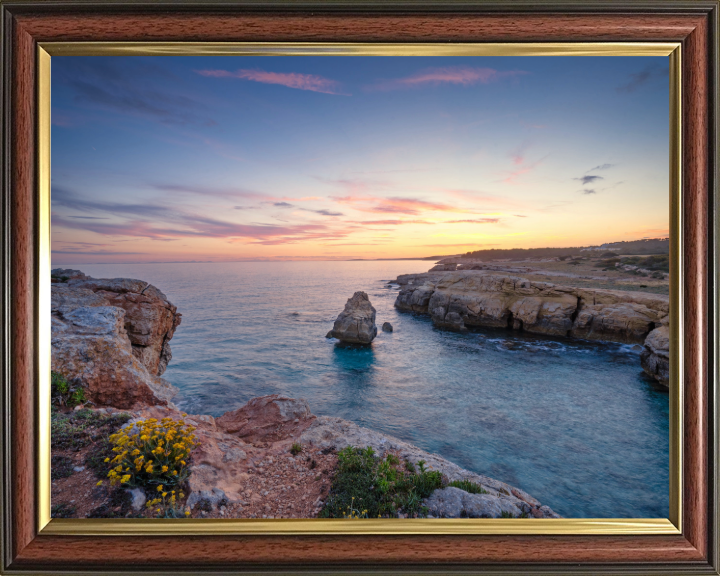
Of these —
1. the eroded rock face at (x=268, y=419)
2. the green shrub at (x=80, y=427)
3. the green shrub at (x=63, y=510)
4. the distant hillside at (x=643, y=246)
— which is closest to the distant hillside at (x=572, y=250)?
the distant hillside at (x=643, y=246)

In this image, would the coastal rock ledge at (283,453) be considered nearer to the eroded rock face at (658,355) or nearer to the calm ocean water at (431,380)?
the calm ocean water at (431,380)

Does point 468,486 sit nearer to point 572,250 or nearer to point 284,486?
point 284,486

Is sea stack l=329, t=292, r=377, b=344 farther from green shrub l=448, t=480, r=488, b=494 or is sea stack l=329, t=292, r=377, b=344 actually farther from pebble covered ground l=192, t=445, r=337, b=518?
green shrub l=448, t=480, r=488, b=494

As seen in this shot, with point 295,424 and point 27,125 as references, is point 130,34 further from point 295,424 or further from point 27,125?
point 295,424

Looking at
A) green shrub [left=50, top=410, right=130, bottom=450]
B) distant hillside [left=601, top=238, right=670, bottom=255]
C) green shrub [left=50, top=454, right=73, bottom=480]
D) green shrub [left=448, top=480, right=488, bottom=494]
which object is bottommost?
green shrub [left=448, top=480, right=488, bottom=494]

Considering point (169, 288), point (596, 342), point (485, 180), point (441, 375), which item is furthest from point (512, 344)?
point (169, 288)

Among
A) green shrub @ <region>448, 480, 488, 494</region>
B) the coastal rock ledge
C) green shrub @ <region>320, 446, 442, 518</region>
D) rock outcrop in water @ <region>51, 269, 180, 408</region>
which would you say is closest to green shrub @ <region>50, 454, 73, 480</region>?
the coastal rock ledge
